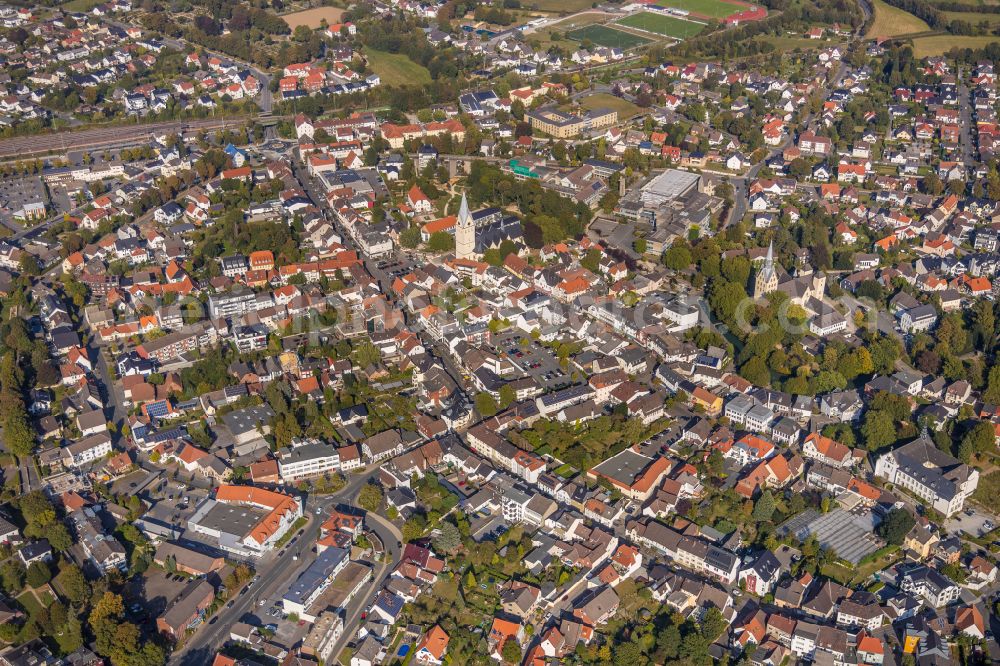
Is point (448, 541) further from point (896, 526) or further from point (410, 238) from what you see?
point (410, 238)

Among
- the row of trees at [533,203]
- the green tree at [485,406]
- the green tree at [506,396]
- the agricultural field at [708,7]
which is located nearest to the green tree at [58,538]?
the green tree at [485,406]

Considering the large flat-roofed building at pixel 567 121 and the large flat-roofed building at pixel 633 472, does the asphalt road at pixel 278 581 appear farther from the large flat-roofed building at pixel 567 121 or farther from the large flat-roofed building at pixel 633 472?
the large flat-roofed building at pixel 567 121

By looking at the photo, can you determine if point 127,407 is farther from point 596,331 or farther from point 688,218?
point 688,218

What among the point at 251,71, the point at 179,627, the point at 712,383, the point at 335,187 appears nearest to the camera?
the point at 179,627

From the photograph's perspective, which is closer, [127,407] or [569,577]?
[569,577]

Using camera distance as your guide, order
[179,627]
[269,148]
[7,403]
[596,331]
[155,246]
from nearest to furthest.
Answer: [179,627] → [7,403] → [596,331] → [155,246] → [269,148]

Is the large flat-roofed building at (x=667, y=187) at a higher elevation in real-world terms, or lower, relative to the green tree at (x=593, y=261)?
lower

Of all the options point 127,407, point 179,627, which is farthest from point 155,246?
point 179,627
